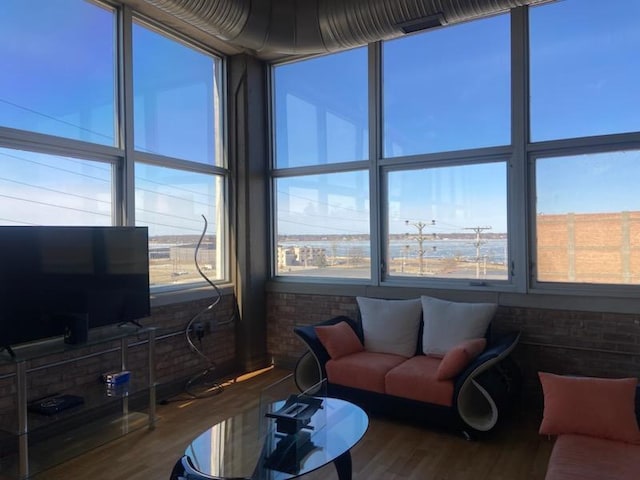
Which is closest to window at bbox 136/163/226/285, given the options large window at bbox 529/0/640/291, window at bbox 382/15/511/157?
window at bbox 382/15/511/157

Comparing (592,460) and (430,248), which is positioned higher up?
(430,248)

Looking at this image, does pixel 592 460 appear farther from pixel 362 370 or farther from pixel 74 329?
pixel 74 329

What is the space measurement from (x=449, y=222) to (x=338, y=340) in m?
1.53

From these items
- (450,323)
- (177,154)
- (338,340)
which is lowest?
(338,340)

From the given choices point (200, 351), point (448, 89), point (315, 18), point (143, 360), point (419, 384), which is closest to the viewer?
point (419, 384)

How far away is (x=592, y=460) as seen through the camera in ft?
7.36

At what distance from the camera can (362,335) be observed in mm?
4301

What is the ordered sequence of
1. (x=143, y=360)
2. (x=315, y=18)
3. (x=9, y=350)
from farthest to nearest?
(x=143, y=360)
(x=315, y=18)
(x=9, y=350)

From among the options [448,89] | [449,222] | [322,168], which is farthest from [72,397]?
[448,89]

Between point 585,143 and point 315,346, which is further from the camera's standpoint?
point 315,346

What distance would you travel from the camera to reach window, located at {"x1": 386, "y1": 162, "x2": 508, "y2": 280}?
13.8 ft

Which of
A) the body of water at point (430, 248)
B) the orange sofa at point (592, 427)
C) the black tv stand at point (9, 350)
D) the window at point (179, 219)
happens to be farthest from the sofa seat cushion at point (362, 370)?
the black tv stand at point (9, 350)

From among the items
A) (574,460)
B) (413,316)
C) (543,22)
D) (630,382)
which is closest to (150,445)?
(413,316)

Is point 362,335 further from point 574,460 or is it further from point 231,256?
point 574,460
